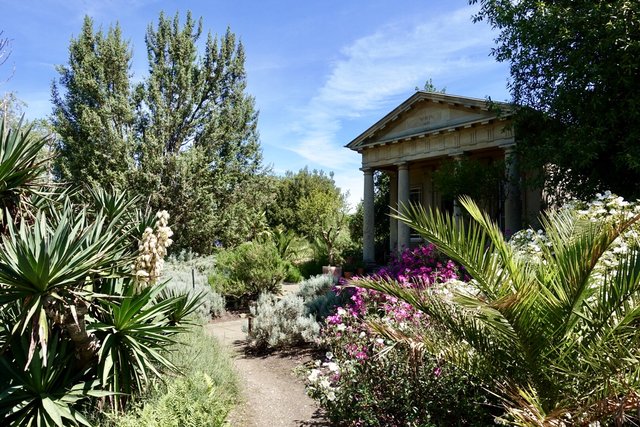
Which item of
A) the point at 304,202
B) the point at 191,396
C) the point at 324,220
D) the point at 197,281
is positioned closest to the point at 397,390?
the point at 191,396

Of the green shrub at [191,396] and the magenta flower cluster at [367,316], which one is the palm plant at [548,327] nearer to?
the magenta flower cluster at [367,316]

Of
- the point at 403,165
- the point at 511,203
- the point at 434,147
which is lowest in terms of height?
the point at 511,203

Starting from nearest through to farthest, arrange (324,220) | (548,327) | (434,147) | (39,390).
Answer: (548,327), (39,390), (434,147), (324,220)

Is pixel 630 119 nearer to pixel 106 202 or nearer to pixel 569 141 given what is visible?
pixel 569 141

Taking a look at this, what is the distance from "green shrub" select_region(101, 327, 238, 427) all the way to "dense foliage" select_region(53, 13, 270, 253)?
1225 centimetres

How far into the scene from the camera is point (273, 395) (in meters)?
5.27

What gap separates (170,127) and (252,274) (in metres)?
9.25

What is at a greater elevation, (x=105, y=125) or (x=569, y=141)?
(x=105, y=125)

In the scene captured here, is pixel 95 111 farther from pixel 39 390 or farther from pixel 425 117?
pixel 39 390

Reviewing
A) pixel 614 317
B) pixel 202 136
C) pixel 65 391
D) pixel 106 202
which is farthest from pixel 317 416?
pixel 202 136

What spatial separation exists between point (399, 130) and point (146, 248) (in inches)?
593

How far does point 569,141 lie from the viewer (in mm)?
8375

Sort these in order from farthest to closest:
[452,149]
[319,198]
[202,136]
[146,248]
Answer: [319,198], [202,136], [452,149], [146,248]

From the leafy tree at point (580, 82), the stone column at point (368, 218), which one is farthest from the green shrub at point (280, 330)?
the stone column at point (368, 218)
